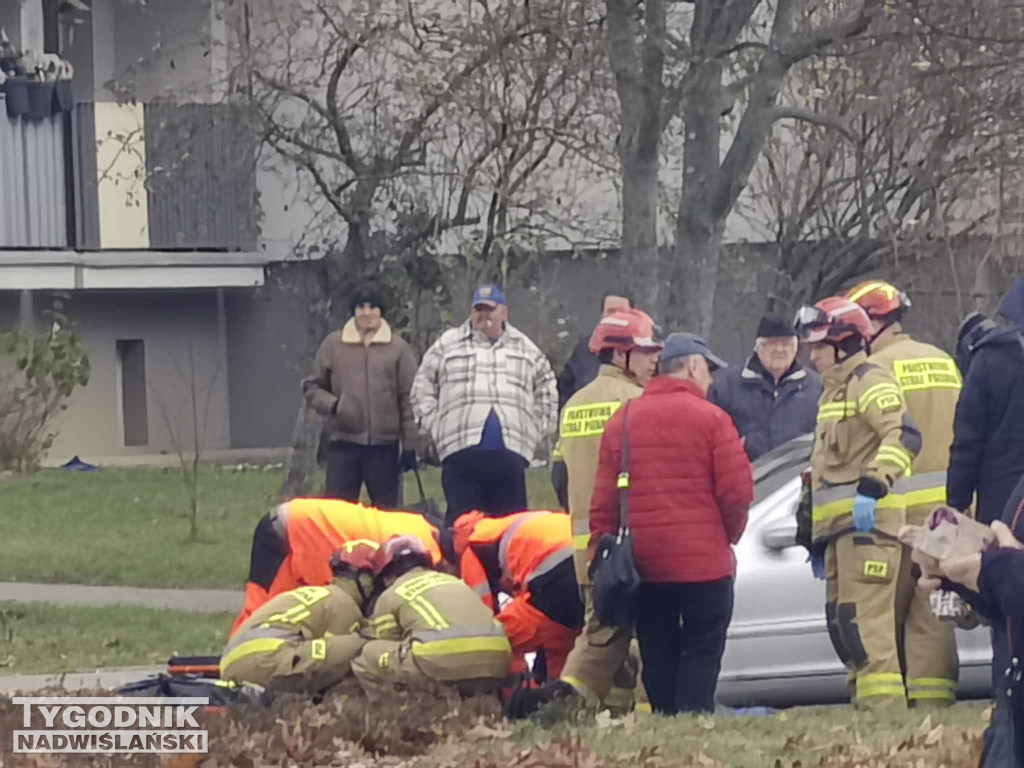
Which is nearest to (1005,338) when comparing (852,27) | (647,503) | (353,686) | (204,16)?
(647,503)

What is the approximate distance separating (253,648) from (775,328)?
3.36 m

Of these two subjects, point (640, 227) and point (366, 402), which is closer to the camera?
point (366, 402)

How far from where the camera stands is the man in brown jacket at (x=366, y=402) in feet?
34.2

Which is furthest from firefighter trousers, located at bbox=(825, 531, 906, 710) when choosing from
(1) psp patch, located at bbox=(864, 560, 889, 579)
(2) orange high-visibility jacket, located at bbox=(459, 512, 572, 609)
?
(2) orange high-visibility jacket, located at bbox=(459, 512, 572, 609)

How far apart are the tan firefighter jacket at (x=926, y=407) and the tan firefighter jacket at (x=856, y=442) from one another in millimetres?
125

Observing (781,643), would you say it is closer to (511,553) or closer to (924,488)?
(924,488)

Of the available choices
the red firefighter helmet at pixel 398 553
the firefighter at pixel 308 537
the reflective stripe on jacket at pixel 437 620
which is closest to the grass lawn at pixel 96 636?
the firefighter at pixel 308 537

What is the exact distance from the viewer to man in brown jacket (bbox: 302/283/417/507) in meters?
10.4

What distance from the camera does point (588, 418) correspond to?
7.34 meters

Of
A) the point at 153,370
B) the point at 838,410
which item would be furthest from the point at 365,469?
the point at 153,370

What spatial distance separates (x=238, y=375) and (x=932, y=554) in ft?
61.9

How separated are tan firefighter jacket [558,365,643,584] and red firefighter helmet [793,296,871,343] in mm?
729

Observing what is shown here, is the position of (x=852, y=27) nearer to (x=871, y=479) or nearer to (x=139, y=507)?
(x=871, y=479)

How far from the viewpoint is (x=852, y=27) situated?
10781 mm
